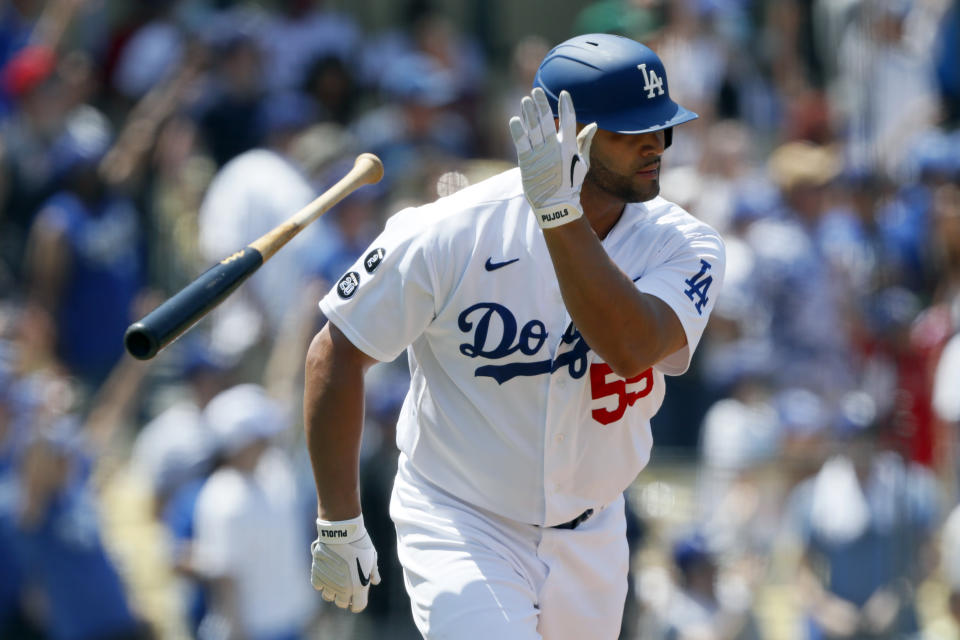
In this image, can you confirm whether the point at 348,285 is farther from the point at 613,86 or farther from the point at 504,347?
the point at 613,86

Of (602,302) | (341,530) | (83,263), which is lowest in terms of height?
(83,263)

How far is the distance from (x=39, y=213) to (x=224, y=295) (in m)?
4.54

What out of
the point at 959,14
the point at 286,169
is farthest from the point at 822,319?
the point at 286,169

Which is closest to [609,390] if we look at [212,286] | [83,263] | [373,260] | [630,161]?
[630,161]

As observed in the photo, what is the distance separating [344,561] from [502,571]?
1.41ft

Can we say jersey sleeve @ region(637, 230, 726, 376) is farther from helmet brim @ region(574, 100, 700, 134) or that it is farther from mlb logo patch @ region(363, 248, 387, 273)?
mlb logo patch @ region(363, 248, 387, 273)

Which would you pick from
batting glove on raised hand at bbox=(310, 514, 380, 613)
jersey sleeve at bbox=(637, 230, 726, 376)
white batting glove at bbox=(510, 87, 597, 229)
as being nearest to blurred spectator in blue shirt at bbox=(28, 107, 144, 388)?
batting glove on raised hand at bbox=(310, 514, 380, 613)

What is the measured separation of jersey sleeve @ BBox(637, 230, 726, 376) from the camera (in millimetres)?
3463

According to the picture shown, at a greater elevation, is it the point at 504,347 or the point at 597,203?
the point at 597,203

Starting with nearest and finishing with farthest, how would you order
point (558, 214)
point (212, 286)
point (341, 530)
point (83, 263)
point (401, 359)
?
point (558, 214) < point (212, 286) < point (341, 530) < point (401, 359) < point (83, 263)

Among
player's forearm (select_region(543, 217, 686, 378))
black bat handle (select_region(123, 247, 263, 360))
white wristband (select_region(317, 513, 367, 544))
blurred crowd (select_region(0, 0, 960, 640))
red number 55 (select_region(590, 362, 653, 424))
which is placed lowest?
blurred crowd (select_region(0, 0, 960, 640))

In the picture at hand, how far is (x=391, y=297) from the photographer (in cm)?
341

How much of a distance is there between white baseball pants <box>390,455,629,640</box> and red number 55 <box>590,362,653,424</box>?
29 cm

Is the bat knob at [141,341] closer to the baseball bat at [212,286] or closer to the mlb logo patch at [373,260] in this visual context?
the baseball bat at [212,286]
